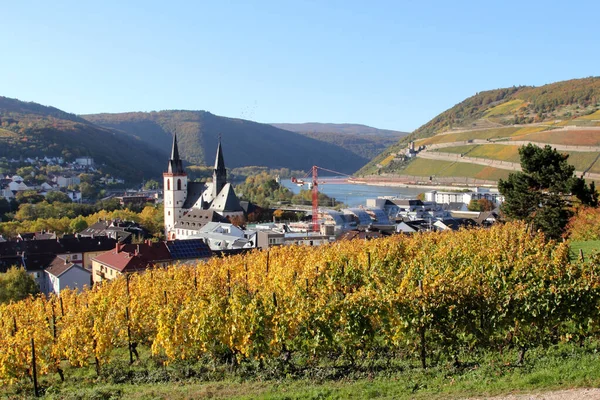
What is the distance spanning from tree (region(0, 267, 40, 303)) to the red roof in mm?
4452

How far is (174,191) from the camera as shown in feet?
256

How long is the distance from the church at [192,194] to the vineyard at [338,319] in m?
58.0

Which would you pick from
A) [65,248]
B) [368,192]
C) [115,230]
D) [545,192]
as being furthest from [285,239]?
[368,192]

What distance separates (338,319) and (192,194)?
6925 centimetres

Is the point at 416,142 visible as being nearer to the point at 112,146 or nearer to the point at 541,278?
the point at 112,146

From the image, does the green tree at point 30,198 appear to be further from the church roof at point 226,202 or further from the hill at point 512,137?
the hill at point 512,137

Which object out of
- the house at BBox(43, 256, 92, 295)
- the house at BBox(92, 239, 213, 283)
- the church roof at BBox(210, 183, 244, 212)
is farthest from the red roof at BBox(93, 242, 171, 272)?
the church roof at BBox(210, 183, 244, 212)

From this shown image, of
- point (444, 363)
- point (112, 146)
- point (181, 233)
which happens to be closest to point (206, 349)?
point (444, 363)

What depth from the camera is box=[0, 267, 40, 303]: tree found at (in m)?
31.8

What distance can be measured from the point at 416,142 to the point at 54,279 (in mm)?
167287

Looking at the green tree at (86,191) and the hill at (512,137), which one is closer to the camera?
the green tree at (86,191)

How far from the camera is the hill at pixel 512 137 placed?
126625mm

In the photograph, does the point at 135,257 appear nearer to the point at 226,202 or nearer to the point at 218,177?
the point at 226,202

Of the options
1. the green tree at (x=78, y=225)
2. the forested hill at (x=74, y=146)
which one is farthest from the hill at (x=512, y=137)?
the green tree at (x=78, y=225)
